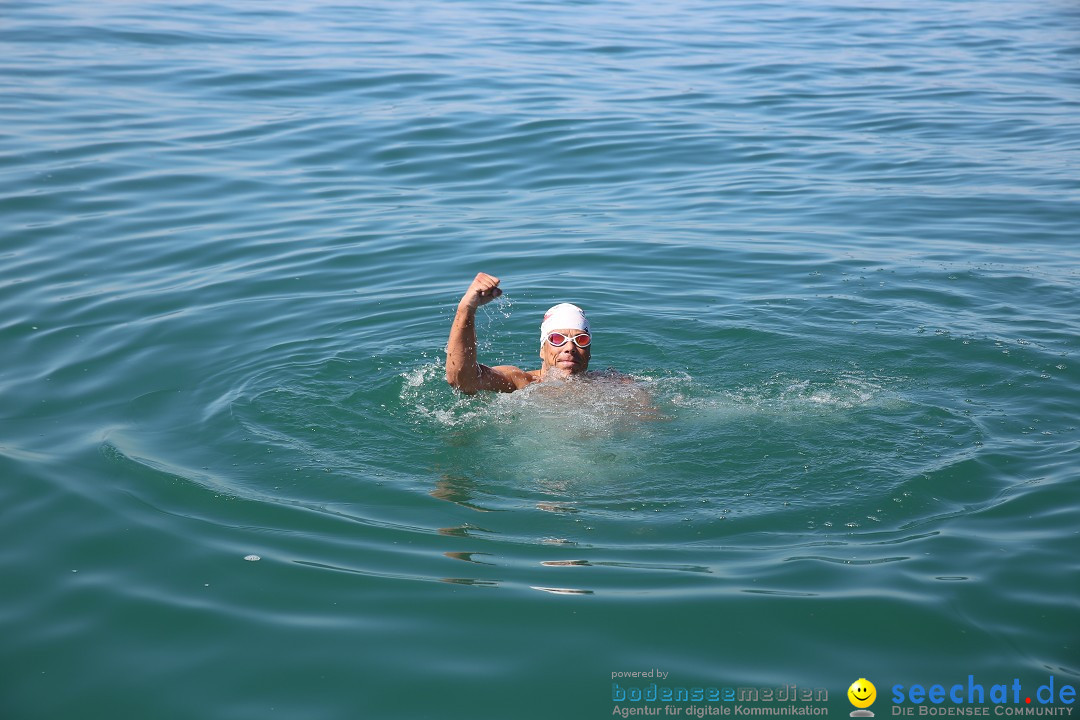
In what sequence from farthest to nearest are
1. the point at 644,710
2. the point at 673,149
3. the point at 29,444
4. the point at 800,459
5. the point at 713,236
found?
1. the point at 673,149
2. the point at 713,236
3. the point at 29,444
4. the point at 800,459
5. the point at 644,710

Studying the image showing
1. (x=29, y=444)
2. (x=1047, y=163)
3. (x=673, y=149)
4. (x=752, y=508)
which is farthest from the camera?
(x=673, y=149)

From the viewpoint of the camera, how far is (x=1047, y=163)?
14297 millimetres

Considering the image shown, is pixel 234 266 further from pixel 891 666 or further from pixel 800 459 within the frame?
pixel 891 666

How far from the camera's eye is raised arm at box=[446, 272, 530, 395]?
7.00m

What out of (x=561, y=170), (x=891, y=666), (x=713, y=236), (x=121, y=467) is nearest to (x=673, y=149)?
(x=561, y=170)

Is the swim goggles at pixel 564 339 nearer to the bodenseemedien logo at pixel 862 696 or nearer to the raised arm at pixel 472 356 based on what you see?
the raised arm at pixel 472 356

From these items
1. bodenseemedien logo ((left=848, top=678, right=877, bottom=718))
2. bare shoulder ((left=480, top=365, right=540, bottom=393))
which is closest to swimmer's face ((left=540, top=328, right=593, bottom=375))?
bare shoulder ((left=480, top=365, right=540, bottom=393))

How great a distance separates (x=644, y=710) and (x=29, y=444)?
5.05 m

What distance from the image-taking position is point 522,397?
7895mm

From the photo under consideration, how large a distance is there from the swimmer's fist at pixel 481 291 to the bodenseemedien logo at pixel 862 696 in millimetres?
3455

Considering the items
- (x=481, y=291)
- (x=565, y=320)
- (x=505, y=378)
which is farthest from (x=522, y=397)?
(x=481, y=291)

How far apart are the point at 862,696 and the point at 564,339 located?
161 inches

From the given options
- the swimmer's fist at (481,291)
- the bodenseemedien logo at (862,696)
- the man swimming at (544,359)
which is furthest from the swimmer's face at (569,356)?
the bodenseemedien logo at (862,696)

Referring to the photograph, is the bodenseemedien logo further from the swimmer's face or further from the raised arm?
the swimmer's face
